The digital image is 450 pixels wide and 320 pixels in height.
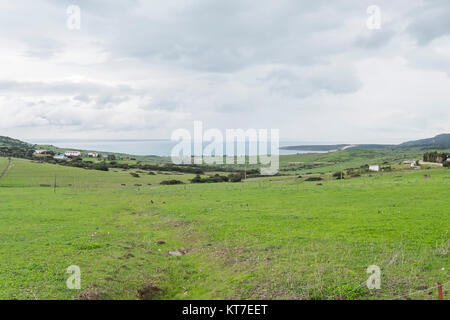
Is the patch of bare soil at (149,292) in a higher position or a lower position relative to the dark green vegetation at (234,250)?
lower

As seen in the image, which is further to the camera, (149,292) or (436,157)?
(436,157)

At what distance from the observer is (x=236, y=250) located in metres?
18.3

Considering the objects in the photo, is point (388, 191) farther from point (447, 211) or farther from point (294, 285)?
point (294, 285)

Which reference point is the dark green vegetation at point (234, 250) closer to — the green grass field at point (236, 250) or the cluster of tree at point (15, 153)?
the green grass field at point (236, 250)

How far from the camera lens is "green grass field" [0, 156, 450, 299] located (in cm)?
1295

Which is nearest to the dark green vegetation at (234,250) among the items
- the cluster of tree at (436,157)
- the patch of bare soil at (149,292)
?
the patch of bare soil at (149,292)

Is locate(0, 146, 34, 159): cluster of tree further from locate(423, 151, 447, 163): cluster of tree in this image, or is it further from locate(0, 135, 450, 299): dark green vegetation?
locate(423, 151, 447, 163): cluster of tree

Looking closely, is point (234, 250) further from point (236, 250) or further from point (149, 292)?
point (149, 292)

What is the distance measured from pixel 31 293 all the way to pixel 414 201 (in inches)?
1244

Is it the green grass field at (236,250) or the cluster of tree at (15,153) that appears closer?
the green grass field at (236,250)

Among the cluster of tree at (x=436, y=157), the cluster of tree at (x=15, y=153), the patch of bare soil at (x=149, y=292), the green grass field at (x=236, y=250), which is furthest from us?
the cluster of tree at (x=15, y=153)

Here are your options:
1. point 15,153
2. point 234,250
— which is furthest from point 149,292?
point 15,153

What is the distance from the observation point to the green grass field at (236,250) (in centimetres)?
1295

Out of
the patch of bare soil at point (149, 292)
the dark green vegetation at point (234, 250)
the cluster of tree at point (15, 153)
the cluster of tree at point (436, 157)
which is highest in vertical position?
the cluster of tree at point (15, 153)
